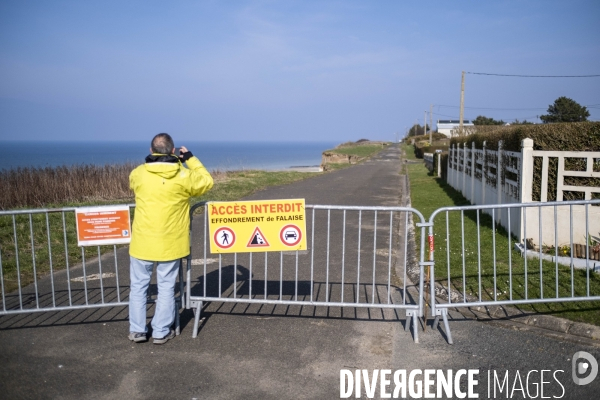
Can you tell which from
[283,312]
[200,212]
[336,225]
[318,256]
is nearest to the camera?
[283,312]

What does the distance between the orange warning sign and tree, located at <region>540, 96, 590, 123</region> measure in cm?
5352

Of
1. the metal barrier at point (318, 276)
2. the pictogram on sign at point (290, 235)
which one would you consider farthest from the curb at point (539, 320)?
the pictogram on sign at point (290, 235)

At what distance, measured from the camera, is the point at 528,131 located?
9.23 meters

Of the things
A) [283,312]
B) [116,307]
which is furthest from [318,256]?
[116,307]

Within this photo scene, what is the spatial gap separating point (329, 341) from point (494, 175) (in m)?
8.75

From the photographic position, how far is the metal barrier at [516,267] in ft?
18.6

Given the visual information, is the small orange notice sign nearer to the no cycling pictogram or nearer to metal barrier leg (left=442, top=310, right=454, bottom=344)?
the no cycling pictogram

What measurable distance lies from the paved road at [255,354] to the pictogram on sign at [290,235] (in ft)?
2.89

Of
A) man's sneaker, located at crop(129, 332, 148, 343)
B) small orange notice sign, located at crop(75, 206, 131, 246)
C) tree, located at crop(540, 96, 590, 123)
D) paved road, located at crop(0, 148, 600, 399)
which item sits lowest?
paved road, located at crop(0, 148, 600, 399)

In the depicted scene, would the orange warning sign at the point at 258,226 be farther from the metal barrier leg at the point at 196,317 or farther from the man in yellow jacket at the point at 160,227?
the metal barrier leg at the point at 196,317

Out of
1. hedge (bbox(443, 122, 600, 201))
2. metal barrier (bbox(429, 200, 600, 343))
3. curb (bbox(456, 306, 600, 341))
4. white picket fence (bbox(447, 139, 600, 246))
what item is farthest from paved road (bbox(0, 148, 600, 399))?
hedge (bbox(443, 122, 600, 201))

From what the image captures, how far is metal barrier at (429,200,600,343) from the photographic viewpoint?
567cm

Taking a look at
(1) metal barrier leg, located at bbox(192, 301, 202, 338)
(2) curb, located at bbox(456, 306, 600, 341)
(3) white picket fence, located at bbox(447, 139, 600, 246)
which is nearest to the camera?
(2) curb, located at bbox(456, 306, 600, 341)

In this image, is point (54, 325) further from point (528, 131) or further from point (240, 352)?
point (528, 131)
